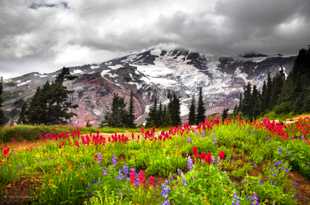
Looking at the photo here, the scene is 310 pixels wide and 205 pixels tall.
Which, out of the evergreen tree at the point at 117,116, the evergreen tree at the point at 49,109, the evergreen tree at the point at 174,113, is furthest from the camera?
the evergreen tree at the point at 174,113

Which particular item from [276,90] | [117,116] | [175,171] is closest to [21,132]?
[175,171]

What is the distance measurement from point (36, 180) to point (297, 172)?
6543 millimetres

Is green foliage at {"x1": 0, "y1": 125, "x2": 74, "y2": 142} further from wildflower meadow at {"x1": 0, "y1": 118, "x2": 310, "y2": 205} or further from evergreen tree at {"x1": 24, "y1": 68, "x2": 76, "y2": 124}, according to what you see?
evergreen tree at {"x1": 24, "y1": 68, "x2": 76, "y2": 124}

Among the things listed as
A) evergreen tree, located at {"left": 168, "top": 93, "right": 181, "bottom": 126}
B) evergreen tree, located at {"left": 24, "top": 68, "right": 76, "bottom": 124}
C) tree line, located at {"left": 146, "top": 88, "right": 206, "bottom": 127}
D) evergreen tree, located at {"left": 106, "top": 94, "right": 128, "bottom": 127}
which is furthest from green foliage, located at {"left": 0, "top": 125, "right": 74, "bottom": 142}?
evergreen tree, located at {"left": 168, "top": 93, "right": 181, "bottom": 126}

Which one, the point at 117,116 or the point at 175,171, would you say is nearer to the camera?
the point at 175,171

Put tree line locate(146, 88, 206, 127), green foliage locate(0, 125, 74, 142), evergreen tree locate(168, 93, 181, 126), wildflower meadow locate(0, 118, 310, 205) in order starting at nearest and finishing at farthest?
wildflower meadow locate(0, 118, 310, 205) → green foliage locate(0, 125, 74, 142) → tree line locate(146, 88, 206, 127) → evergreen tree locate(168, 93, 181, 126)

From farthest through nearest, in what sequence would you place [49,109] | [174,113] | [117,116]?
1. [174,113]
2. [117,116]
3. [49,109]

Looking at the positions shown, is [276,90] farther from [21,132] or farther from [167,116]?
[21,132]

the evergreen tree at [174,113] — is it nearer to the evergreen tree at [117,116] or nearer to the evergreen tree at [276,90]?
the evergreen tree at [117,116]

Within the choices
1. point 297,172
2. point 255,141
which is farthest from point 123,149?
point 297,172

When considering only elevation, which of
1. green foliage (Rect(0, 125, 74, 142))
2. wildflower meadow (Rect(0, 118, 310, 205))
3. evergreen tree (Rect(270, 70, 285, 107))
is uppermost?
evergreen tree (Rect(270, 70, 285, 107))

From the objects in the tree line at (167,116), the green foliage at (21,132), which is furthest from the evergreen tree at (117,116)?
the green foliage at (21,132)

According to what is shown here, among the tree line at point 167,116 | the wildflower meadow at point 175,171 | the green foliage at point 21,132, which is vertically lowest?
the tree line at point 167,116

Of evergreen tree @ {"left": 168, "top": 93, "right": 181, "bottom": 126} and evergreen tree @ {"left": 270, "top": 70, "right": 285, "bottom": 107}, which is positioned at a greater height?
evergreen tree @ {"left": 270, "top": 70, "right": 285, "bottom": 107}
